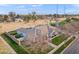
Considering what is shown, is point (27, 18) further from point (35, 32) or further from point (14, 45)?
point (14, 45)

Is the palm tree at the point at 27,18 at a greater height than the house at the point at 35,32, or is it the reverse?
the palm tree at the point at 27,18

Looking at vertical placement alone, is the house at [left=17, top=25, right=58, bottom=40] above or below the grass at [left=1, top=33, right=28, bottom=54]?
above

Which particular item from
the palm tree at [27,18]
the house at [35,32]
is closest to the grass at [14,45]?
the house at [35,32]

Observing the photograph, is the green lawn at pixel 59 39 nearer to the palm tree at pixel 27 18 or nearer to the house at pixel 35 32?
the house at pixel 35 32

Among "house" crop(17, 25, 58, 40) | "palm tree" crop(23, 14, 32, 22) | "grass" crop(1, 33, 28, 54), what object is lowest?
"grass" crop(1, 33, 28, 54)

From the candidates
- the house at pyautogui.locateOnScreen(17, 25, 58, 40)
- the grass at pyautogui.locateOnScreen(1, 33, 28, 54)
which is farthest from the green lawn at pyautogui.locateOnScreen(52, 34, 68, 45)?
the grass at pyautogui.locateOnScreen(1, 33, 28, 54)

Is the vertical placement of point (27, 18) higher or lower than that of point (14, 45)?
higher

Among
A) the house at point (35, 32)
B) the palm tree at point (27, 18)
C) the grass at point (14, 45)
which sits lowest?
the grass at point (14, 45)

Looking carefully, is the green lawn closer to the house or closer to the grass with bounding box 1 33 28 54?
the house

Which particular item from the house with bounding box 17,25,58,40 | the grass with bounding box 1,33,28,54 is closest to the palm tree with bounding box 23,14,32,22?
the house with bounding box 17,25,58,40

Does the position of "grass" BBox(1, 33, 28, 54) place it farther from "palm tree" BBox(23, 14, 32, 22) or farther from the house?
"palm tree" BBox(23, 14, 32, 22)

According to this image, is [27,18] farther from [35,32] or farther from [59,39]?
[59,39]

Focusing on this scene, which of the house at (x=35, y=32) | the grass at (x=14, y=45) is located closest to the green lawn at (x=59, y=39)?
the house at (x=35, y=32)

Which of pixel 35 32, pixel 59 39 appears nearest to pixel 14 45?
pixel 35 32
